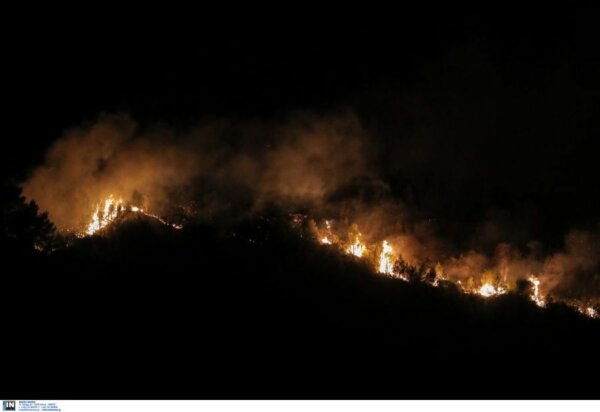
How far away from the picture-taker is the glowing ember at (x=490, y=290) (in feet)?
48.6

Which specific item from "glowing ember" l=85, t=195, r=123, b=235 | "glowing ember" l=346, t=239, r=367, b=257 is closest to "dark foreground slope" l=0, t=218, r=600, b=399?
"glowing ember" l=346, t=239, r=367, b=257

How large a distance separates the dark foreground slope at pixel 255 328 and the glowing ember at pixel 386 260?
21.1 inches

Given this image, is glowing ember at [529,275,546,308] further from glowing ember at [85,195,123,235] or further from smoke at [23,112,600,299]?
glowing ember at [85,195,123,235]

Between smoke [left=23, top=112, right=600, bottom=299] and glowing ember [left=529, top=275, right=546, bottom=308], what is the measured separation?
0.13 metres

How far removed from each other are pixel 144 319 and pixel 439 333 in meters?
6.38

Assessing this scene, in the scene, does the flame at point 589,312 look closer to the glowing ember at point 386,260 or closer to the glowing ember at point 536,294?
the glowing ember at point 536,294

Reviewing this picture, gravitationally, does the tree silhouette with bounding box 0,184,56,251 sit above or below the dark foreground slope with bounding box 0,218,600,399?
above

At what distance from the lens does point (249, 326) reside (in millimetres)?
13102

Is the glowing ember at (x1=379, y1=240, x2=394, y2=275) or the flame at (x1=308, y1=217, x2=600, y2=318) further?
the glowing ember at (x1=379, y1=240, x2=394, y2=275)

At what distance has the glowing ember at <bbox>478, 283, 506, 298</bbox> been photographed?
48.6ft

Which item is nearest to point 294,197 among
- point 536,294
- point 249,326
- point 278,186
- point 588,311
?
point 278,186

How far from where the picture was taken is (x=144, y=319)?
13.0 metres
